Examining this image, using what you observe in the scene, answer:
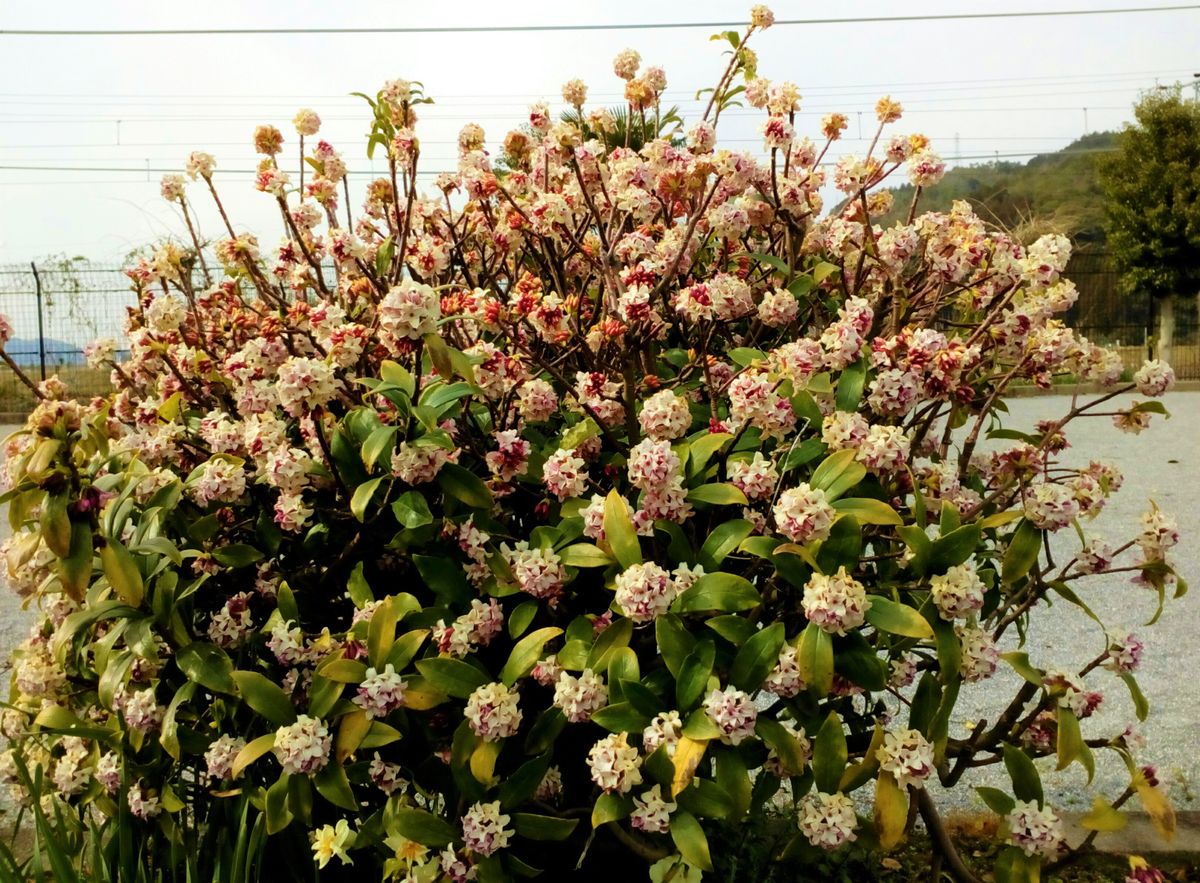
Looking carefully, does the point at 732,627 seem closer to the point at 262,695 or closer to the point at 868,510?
the point at 868,510

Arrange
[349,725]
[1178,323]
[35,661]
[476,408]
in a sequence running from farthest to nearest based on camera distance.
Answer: [1178,323], [35,661], [476,408], [349,725]

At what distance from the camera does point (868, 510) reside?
5.91 ft

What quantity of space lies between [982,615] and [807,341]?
822mm

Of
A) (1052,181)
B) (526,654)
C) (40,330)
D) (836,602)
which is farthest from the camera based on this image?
(1052,181)

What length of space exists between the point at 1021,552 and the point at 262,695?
1397 mm

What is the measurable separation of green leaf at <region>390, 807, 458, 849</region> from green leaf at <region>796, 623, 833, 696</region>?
72 cm

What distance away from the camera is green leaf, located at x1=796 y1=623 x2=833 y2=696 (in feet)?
5.67

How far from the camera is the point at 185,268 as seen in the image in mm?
2889

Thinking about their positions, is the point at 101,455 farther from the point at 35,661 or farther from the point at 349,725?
the point at 349,725

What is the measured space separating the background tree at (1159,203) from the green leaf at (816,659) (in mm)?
23737

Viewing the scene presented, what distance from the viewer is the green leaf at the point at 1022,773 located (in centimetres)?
202

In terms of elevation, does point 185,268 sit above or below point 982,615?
above

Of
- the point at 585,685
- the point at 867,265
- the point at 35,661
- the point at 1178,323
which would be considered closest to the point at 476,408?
the point at 585,685

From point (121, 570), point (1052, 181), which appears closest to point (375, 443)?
point (121, 570)
